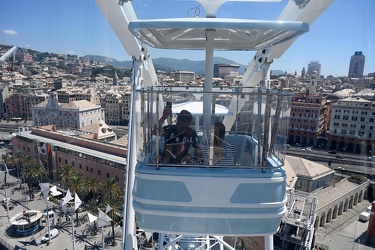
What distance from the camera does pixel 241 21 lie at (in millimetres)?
1273

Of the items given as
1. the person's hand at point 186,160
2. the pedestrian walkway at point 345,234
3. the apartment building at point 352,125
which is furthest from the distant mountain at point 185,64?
the apartment building at point 352,125

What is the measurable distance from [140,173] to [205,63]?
1043 mm

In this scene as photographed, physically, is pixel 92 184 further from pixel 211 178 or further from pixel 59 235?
pixel 211 178

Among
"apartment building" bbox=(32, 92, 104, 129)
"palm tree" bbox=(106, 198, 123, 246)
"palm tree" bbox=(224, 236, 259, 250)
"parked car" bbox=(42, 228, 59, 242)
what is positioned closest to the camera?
"palm tree" bbox=(224, 236, 259, 250)

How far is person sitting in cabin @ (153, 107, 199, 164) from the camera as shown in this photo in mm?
1639

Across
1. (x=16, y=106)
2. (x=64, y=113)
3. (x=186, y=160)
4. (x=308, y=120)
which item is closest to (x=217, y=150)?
(x=186, y=160)

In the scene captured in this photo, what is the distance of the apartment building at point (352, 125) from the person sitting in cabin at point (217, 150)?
1398 cm

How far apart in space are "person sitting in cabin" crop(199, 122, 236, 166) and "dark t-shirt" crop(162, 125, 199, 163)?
7cm

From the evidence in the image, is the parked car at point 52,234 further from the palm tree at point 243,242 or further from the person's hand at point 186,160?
the person's hand at point 186,160

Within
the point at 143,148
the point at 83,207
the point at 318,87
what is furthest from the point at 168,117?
the point at 318,87

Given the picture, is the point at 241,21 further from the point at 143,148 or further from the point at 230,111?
the point at 143,148

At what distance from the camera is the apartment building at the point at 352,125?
14.3 meters

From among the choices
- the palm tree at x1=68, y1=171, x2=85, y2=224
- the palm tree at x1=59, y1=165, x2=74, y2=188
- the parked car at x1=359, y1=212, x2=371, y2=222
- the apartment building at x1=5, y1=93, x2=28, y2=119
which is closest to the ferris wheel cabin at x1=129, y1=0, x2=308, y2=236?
the palm tree at x1=68, y1=171, x2=85, y2=224

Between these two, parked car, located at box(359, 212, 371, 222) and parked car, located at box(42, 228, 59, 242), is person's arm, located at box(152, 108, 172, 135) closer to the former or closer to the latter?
parked car, located at box(42, 228, 59, 242)
